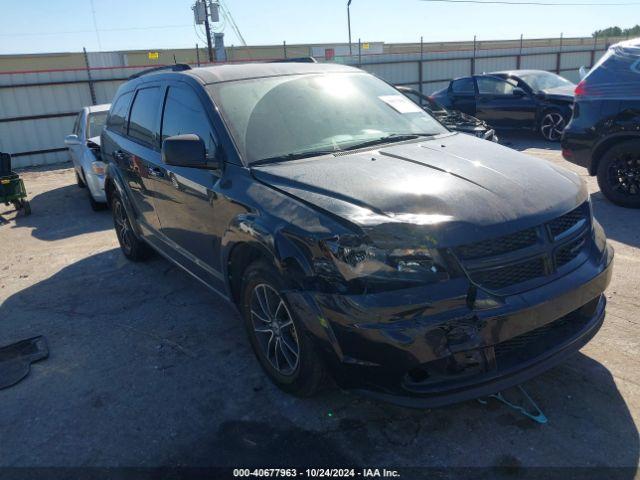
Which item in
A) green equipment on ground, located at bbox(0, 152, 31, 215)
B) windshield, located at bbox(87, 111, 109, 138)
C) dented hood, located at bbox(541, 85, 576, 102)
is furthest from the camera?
dented hood, located at bbox(541, 85, 576, 102)

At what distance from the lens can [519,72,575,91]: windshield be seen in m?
11.9

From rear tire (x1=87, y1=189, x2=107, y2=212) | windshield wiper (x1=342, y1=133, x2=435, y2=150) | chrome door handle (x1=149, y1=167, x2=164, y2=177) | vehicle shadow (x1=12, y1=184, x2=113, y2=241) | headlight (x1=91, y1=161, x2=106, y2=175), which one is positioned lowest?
vehicle shadow (x1=12, y1=184, x2=113, y2=241)

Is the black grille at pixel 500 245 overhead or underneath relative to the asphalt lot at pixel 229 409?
overhead

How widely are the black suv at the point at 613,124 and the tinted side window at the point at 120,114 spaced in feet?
17.1

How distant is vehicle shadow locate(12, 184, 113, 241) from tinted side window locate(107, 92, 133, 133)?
2.30m

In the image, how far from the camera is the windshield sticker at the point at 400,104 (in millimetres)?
3934

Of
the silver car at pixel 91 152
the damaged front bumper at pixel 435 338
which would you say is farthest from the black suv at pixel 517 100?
the damaged front bumper at pixel 435 338

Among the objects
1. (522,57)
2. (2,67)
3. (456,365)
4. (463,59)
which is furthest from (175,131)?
(2,67)

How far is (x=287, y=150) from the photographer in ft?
10.7

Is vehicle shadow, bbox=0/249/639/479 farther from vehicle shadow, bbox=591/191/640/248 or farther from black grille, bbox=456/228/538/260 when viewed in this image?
vehicle shadow, bbox=591/191/640/248

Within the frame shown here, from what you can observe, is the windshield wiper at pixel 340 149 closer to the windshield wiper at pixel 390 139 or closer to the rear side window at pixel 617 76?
the windshield wiper at pixel 390 139

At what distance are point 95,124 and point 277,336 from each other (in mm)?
7350

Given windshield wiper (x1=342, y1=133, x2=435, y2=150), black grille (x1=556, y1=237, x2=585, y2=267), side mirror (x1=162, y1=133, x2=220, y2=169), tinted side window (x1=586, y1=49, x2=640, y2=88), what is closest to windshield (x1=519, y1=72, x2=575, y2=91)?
tinted side window (x1=586, y1=49, x2=640, y2=88)

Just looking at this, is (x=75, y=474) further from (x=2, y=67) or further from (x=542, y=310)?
(x=2, y=67)
